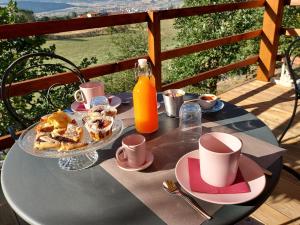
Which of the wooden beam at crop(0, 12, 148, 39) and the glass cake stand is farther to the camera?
the wooden beam at crop(0, 12, 148, 39)

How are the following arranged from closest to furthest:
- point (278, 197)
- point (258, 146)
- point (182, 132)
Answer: point (258, 146) < point (182, 132) < point (278, 197)

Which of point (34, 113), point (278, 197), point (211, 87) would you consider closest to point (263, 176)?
point (278, 197)

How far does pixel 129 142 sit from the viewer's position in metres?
0.96

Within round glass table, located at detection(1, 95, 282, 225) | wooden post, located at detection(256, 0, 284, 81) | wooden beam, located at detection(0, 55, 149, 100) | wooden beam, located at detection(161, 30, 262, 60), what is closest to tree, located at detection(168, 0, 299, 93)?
wooden post, located at detection(256, 0, 284, 81)

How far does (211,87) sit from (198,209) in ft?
20.6

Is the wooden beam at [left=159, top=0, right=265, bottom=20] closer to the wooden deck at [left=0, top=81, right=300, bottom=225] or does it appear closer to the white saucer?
the wooden deck at [left=0, top=81, right=300, bottom=225]

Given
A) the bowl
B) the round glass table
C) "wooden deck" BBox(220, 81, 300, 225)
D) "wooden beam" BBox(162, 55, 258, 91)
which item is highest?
the bowl

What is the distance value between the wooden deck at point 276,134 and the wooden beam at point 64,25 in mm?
1089

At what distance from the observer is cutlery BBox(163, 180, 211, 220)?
0.74 m

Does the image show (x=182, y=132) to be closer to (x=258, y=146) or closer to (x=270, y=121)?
(x=258, y=146)

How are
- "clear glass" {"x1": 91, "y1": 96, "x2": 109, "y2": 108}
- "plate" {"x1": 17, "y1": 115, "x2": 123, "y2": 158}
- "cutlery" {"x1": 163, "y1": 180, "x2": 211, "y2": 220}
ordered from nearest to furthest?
"cutlery" {"x1": 163, "y1": 180, "x2": 211, "y2": 220}, "plate" {"x1": 17, "y1": 115, "x2": 123, "y2": 158}, "clear glass" {"x1": 91, "y1": 96, "x2": 109, "y2": 108}

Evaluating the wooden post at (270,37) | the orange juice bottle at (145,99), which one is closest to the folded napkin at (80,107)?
the orange juice bottle at (145,99)

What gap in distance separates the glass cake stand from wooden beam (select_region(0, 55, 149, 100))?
1.05 m

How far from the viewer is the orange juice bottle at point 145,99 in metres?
1.12
